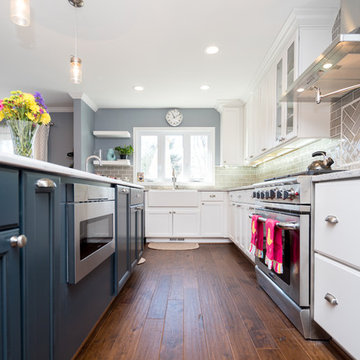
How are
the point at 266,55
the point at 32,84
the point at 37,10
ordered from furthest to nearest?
the point at 32,84
the point at 266,55
the point at 37,10

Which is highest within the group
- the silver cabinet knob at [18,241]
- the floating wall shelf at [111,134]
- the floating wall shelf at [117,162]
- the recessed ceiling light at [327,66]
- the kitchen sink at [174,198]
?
the floating wall shelf at [111,134]

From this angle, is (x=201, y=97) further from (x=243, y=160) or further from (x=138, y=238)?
(x=138, y=238)

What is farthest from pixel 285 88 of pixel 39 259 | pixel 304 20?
pixel 39 259

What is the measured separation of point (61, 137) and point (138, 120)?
1.45 meters

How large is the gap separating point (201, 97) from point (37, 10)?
255 centimetres

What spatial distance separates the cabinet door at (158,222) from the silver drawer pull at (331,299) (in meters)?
2.95

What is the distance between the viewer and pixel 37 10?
7.32ft

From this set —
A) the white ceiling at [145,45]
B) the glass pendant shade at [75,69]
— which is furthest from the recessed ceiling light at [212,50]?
the glass pendant shade at [75,69]

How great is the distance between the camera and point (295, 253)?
1519 mm

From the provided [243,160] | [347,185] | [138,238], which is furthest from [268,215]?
[243,160]

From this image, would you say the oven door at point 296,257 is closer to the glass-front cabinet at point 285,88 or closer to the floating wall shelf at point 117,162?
the glass-front cabinet at point 285,88

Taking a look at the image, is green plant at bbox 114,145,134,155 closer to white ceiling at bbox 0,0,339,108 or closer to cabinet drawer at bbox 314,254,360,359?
white ceiling at bbox 0,0,339,108

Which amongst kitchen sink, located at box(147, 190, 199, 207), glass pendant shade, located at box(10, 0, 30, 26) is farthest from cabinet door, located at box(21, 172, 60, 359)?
kitchen sink, located at box(147, 190, 199, 207)

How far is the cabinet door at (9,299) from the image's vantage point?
66cm
